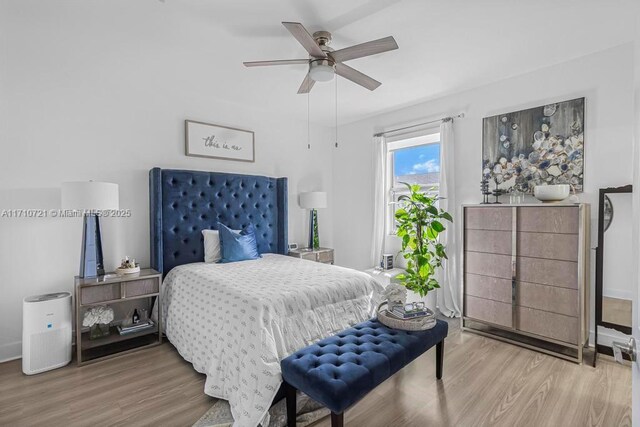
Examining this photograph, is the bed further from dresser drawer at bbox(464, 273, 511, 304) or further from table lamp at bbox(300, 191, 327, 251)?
dresser drawer at bbox(464, 273, 511, 304)

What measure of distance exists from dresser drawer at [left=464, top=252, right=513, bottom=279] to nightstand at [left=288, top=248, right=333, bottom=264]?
73.7 inches

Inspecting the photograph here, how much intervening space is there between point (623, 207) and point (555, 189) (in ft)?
1.73

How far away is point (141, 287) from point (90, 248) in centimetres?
56

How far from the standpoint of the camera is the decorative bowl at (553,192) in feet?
8.96

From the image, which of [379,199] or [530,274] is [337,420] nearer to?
[530,274]

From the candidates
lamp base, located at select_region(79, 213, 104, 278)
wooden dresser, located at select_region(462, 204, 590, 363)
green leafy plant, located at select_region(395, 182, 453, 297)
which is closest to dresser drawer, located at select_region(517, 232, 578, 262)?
wooden dresser, located at select_region(462, 204, 590, 363)

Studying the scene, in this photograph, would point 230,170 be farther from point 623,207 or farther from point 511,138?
point 623,207

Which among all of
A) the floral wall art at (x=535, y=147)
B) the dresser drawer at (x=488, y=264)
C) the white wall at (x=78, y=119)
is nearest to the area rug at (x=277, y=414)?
the white wall at (x=78, y=119)

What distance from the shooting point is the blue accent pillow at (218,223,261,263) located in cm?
339

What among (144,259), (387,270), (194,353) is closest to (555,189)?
(387,270)

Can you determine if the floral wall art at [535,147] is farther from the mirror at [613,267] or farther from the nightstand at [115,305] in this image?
the nightstand at [115,305]

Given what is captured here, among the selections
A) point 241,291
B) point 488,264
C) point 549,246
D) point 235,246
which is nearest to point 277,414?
point 241,291

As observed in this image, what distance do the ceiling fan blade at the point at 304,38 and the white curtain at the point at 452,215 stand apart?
2.11 metres

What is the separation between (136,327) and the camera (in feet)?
9.65
